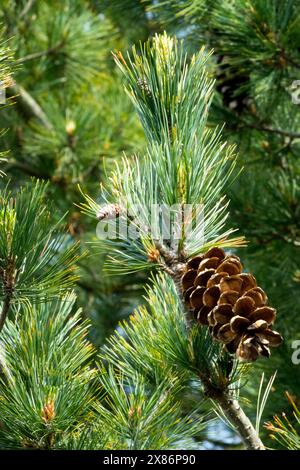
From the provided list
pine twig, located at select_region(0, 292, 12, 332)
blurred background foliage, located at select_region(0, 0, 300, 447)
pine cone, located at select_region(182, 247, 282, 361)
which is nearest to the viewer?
pine cone, located at select_region(182, 247, 282, 361)

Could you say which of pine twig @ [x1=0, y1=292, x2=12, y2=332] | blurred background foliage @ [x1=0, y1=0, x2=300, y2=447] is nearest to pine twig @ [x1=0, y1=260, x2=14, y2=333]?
pine twig @ [x1=0, y1=292, x2=12, y2=332]

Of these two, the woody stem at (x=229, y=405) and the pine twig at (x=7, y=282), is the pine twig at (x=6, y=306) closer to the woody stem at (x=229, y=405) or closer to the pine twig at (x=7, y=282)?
the pine twig at (x=7, y=282)

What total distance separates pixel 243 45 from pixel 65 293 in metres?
0.76

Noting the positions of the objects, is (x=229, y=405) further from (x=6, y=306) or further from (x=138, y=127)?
(x=138, y=127)

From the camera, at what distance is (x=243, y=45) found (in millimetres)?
1820

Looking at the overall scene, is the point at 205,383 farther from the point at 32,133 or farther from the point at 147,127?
the point at 32,133

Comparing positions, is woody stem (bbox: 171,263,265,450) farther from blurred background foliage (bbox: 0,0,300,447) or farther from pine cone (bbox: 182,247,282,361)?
blurred background foliage (bbox: 0,0,300,447)

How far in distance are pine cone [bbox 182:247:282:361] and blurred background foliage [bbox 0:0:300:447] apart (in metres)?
0.17

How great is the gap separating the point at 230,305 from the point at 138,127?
73.4 inches

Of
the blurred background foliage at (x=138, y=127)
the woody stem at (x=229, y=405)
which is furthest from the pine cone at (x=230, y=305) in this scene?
the blurred background foliage at (x=138, y=127)

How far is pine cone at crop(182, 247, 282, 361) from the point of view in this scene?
1101 millimetres
